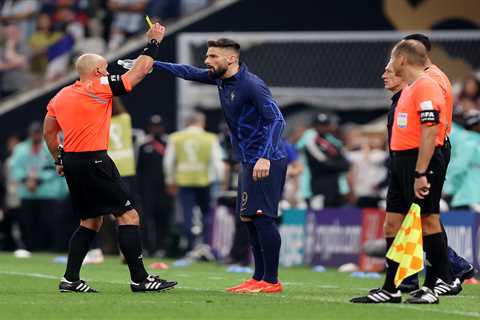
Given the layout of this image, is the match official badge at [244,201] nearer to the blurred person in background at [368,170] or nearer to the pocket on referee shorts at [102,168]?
the pocket on referee shorts at [102,168]

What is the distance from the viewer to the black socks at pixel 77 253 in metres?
11.8

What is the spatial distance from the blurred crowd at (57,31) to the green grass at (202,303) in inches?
449

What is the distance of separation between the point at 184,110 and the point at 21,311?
1331cm

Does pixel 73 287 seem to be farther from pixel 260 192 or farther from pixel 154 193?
pixel 154 193

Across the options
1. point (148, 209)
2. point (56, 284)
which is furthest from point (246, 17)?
point (56, 284)

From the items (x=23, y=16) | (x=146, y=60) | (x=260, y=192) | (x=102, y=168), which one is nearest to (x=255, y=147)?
(x=260, y=192)

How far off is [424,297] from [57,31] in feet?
55.4

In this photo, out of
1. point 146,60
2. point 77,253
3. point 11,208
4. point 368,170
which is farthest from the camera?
point 11,208

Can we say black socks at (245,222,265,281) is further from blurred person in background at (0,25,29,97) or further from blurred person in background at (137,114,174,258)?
blurred person in background at (0,25,29,97)

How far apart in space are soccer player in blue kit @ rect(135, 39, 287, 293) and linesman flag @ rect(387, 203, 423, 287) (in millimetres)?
1812

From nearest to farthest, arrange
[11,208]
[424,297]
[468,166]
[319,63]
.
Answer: [424,297] → [468,166] → [319,63] → [11,208]

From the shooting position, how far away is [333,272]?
672 inches

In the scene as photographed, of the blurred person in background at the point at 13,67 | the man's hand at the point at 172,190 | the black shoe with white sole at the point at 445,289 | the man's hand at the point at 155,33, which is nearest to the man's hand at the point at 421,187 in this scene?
the black shoe with white sole at the point at 445,289

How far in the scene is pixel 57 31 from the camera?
26531mm
